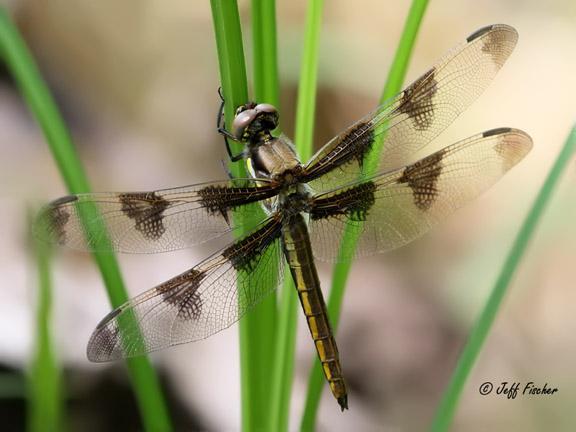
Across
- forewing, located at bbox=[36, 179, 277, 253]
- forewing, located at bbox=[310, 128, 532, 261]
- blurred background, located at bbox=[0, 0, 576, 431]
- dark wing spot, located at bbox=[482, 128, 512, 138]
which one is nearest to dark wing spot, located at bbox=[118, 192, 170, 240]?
forewing, located at bbox=[36, 179, 277, 253]

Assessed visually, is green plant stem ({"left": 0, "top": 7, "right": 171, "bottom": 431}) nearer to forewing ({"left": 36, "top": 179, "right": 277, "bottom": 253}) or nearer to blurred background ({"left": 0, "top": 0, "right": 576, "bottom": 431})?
forewing ({"left": 36, "top": 179, "right": 277, "bottom": 253})

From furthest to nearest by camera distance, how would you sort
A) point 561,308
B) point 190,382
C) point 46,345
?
point 561,308 → point 190,382 → point 46,345

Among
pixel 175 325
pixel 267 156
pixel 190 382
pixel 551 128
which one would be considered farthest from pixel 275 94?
pixel 551 128

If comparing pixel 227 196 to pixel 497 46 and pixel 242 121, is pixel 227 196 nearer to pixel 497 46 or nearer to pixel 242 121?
pixel 242 121

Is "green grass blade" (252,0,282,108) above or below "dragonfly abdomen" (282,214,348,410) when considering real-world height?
above

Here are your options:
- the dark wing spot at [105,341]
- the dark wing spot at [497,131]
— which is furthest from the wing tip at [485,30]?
the dark wing spot at [105,341]

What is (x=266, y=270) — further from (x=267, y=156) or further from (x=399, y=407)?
A: (x=399, y=407)

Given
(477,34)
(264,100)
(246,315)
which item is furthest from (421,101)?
(246,315)
